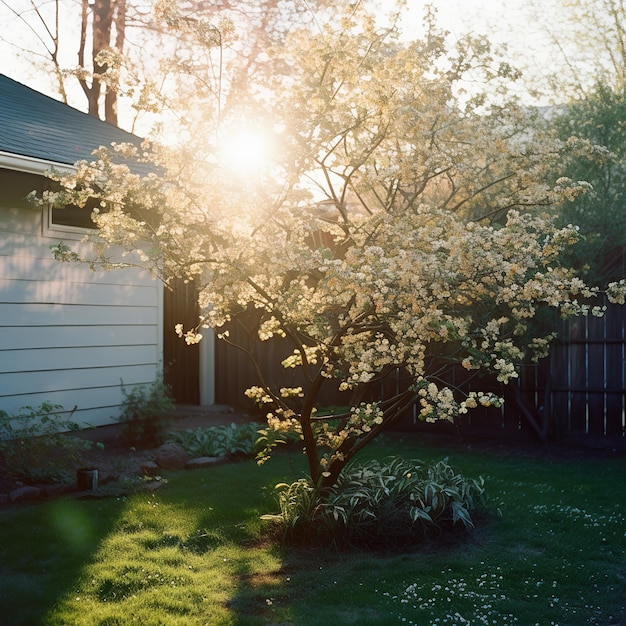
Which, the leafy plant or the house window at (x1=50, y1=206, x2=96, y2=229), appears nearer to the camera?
the house window at (x1=50, y1=206, x2=96, y2=229)

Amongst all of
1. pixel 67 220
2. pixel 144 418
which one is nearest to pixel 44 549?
pixel 144 418

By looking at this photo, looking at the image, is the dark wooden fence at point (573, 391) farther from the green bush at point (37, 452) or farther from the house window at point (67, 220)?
the green bush at point (37, 452)

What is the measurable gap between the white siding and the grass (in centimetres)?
195

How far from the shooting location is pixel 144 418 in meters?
8.41

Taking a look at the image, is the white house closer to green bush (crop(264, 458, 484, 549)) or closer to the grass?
the grass

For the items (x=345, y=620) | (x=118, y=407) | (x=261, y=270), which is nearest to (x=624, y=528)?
(x=345, y=620)

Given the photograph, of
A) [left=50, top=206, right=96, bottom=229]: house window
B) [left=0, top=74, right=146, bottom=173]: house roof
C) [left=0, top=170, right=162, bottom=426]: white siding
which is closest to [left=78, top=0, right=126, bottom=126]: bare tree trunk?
[left=0, top=74, right=146, bottom=173]: house roof

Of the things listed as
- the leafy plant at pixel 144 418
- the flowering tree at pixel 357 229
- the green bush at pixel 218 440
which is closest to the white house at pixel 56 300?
A: the leafy plant at pixel 144 418

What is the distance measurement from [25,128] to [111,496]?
12.3ft

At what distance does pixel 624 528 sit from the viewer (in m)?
5.58

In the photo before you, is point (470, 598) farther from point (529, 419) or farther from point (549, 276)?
point (529, 419)

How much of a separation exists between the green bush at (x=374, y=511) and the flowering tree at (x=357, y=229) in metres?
0.21

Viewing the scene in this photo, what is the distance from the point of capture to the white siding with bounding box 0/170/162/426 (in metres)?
7.42

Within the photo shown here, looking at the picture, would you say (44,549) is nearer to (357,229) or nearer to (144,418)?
(357,229)
